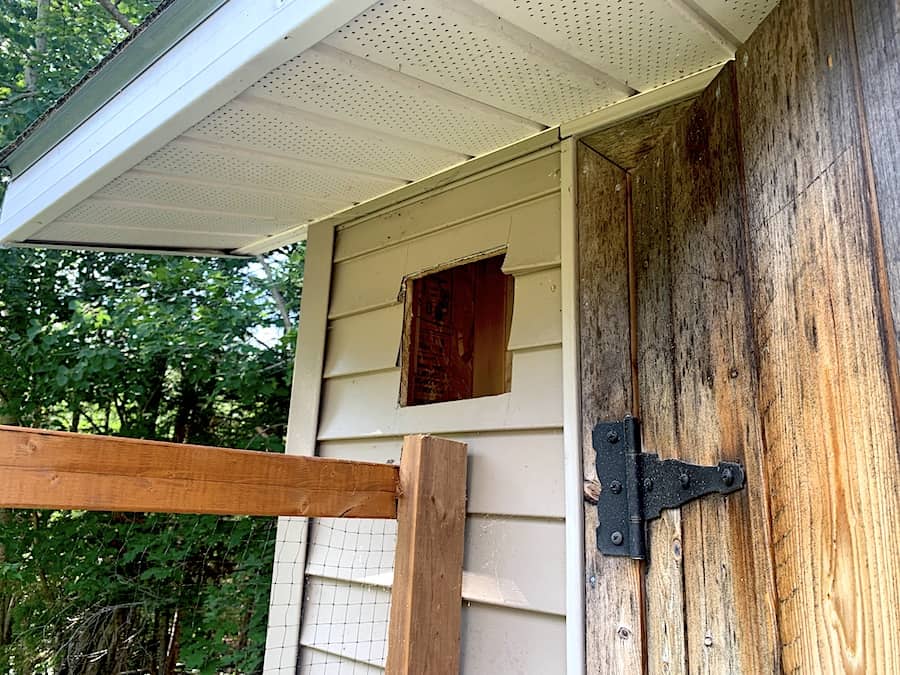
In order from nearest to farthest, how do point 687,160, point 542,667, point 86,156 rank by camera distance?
point 687,160, point 542,667, point 86,156

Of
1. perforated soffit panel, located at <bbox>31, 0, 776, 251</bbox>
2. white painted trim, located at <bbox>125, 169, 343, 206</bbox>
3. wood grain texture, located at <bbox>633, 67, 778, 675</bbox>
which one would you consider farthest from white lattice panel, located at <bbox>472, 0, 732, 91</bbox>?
white painted trim, located at <bbox>125, 169, 343, 206</bbox>

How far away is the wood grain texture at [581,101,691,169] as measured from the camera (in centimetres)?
120

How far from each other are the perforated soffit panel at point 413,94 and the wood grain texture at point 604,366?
0.19 m

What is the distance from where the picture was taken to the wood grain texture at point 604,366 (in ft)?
3.38

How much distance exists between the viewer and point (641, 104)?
1.23m

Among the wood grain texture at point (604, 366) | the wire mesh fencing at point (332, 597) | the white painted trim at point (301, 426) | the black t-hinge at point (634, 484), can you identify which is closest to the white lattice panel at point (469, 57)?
the wood grain texture at point (604, 366)

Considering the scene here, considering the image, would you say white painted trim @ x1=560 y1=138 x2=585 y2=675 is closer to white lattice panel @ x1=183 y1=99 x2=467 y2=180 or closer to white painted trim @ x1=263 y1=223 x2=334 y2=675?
white lattice panel @ x1=183 y1=99 x2=467 y2=180

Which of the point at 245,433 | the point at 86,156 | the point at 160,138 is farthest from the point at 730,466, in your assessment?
the point at 245,433

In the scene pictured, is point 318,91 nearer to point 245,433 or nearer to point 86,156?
point 86,156

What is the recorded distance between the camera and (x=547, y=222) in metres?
1.38

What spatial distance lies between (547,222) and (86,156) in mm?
1021

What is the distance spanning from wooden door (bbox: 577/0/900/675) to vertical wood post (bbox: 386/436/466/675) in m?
0.31

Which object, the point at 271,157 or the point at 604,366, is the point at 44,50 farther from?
the point at 604,366

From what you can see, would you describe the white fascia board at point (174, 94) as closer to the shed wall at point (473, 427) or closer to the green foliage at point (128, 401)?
the shed wall at point (473, 427)
